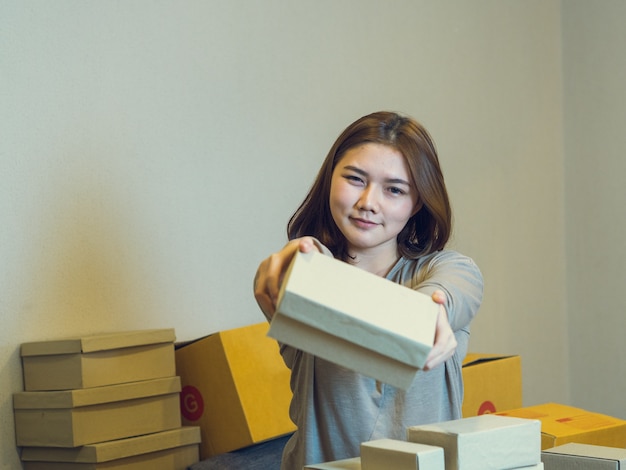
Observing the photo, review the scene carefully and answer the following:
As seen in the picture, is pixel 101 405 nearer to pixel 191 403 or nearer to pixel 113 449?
pixel 113 449

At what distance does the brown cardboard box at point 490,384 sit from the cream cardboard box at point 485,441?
1344 millimetres

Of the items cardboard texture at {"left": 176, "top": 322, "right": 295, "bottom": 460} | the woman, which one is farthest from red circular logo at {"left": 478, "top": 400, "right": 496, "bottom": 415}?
the woman

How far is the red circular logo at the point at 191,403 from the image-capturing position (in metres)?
2.13

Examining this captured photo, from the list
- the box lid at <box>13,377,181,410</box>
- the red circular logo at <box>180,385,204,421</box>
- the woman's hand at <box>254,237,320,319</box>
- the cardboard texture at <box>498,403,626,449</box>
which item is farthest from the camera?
the red circular logo at <box>180,385,204,421</box>

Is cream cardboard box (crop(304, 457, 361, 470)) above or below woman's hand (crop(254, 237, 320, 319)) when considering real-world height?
below

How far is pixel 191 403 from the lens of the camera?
2.16 m

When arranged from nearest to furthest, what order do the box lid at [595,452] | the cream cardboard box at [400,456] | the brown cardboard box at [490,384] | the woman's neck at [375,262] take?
1. the cream cardboard box at [400,456]
2. the box lid at [595,452]
3. the woman's neck at [375,262]
4. the brown cardboard box at [490,384]

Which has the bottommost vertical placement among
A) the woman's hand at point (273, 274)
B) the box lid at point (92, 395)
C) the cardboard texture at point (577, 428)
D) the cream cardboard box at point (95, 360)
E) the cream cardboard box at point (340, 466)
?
the cardboard texture at point (577, 428)

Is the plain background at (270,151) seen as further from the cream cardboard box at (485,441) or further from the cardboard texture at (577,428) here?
the cream cardboard box at (485,441)

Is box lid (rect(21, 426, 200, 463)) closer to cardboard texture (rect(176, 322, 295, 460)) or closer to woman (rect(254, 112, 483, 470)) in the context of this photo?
cardboard texture (rect(176, 322, 295, 460))

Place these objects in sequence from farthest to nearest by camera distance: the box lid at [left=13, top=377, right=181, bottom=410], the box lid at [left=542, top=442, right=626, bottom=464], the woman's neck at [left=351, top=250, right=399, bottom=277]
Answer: the box lid at [left=13, top=377, right=181, bottom=410]
the woman's neck at [left=351, top=250, right=399, bottom=277]
the box lid at [left=542, top=442, right=626, bottom=464]

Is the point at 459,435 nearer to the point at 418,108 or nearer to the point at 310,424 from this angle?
the point at 310,424

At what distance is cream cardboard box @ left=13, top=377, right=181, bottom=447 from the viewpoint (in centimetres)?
186

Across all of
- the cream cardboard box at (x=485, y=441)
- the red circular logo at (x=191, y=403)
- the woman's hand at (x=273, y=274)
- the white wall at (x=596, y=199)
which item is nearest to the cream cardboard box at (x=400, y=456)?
the cream cardboard box at (x=485, y=441)
